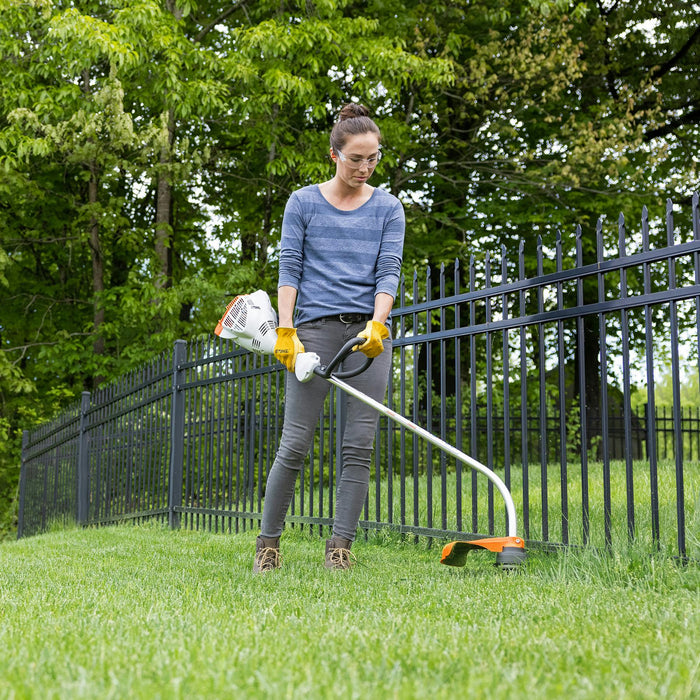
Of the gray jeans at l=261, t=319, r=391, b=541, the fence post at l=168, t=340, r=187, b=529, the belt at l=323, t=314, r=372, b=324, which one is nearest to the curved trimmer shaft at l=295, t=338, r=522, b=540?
the gray jeans at l=261, t=319, r=391, b=541

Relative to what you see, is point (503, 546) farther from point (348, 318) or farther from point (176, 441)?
point (176, 441)

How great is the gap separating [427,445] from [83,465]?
19.2 ft

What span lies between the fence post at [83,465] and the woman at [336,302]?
6158 mm

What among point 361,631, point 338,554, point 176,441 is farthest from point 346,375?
point 176,441

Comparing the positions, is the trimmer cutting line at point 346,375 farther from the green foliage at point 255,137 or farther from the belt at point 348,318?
the green foliage at point 255,137

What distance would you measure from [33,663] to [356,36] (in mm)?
12151

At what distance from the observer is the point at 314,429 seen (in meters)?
3.88

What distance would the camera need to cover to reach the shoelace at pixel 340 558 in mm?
3779

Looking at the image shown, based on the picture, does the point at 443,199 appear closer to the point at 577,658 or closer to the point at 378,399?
the point at 378,399

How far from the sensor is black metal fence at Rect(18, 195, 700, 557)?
3697mm

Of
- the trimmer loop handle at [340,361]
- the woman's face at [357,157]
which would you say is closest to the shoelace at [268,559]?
the trimmer loop handle at [340,361]

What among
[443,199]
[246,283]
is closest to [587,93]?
[443,199]

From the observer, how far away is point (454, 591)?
3.05m

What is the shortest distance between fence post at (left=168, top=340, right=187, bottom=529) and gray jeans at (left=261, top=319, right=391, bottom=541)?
141 inches
